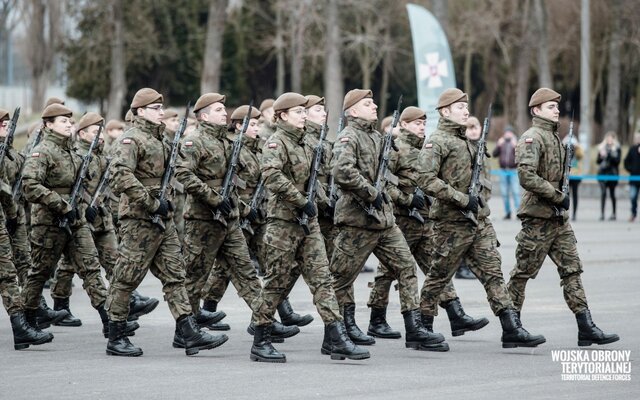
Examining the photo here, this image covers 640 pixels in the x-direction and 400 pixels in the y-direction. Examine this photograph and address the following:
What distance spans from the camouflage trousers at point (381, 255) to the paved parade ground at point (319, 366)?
0.47 metres

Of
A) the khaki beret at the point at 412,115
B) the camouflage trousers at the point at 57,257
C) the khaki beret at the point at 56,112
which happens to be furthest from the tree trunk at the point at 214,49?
the khaki beret at the point at 56,112

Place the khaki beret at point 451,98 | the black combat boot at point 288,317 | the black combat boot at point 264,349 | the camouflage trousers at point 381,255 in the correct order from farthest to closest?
the black combat boot at point 288,317 → the khaki beret at point 451,98 → the camouflage trousers at point 381,255 → the black combat boot at point 264,349

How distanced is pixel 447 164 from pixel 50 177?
3.13 m

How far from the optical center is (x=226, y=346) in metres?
10.4

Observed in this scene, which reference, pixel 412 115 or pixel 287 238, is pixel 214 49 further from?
pixel 287 238

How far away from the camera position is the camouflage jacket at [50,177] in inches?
413

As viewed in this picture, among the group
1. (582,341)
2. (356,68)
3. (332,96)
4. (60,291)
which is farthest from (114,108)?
(582,341)

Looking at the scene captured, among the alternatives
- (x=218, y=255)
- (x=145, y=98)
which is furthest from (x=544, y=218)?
(x=145, y=98)

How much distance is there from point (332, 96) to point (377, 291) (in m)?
28.6

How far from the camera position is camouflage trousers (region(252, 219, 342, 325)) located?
31.5ft

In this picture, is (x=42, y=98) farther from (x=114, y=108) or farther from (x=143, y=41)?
(x=114, y=108)

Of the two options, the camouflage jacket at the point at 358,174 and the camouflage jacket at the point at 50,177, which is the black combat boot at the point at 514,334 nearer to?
the camouflage jacket at the point at 358,174

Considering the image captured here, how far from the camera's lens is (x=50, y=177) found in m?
10.8

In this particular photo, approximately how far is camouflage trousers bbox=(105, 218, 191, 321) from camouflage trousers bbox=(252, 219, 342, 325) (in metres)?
0.58
